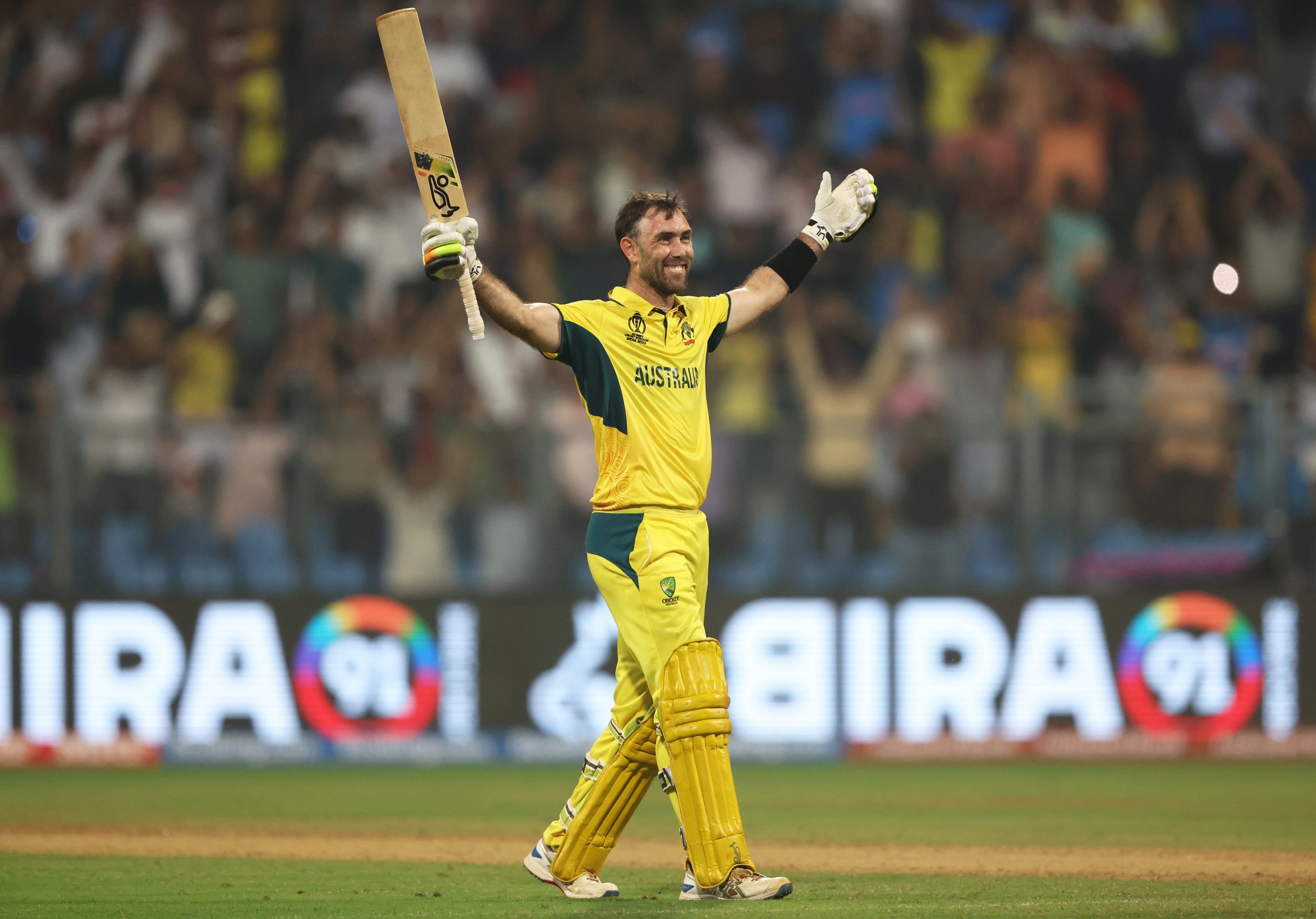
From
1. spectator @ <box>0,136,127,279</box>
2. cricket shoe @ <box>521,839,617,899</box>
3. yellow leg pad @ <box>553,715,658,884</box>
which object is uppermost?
spectator @ <box>0,136,127,279</box>

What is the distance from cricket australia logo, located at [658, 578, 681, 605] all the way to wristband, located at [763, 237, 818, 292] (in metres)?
1.63

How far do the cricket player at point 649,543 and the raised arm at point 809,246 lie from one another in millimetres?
191

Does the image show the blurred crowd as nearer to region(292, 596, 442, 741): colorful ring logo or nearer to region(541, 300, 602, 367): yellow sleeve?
region(292, 596, 442, 741): colorful ring logo

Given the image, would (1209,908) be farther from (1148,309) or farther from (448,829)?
(1148,309)

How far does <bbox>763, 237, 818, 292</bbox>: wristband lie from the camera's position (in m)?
7.99

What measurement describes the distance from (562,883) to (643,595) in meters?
1.35

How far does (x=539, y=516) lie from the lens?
1379 cm

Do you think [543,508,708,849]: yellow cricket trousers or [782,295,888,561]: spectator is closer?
[543,508,708,849]: yellow cricket trousers

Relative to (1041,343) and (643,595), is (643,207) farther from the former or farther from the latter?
(1041,343)

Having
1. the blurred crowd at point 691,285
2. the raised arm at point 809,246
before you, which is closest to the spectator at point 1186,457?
the blurred crowd at point 691,285

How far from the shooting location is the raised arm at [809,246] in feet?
25.7

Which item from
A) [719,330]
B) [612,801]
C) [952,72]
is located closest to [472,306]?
[719,330]

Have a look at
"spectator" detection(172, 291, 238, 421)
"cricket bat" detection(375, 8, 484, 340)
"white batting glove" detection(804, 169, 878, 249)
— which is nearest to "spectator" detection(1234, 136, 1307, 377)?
"white batting glove" detection(804, 169, 878, 249)

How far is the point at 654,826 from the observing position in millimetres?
10867
